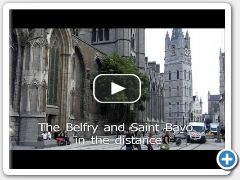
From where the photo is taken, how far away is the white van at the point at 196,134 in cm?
670

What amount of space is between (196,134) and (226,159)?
109cm

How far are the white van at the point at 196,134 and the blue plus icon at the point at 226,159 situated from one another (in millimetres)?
667

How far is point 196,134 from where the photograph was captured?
695 cm

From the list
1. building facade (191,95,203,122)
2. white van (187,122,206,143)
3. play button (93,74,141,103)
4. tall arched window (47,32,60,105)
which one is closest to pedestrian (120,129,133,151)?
play button (93,74,141,103)

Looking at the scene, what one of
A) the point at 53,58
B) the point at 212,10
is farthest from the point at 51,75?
the point at 212,10

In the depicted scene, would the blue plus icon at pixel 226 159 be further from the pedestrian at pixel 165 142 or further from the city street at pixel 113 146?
the pedestrian at pixel 165 142

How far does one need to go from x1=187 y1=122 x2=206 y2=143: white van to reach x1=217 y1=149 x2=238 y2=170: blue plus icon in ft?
2.19

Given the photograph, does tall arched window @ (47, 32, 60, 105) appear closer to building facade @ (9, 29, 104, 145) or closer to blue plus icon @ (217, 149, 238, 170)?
building facade @ (9, 29, 104, 145)

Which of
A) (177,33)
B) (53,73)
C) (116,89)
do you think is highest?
(177,33)

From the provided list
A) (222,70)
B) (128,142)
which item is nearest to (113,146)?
(128,142)

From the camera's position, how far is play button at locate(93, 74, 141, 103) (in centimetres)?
650

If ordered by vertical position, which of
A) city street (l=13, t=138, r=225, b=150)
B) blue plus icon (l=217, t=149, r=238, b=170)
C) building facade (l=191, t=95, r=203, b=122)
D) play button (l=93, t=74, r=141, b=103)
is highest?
play button (l=93, t=74, r=141, b=103)

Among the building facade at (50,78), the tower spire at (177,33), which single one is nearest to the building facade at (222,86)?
the tower spire at (177,33)
